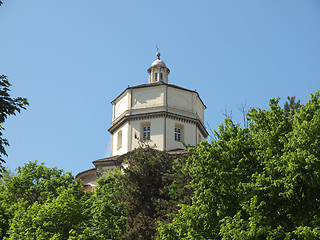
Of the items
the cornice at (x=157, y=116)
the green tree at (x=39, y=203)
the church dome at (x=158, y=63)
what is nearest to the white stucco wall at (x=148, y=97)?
the cornice at (x=157, y=116)

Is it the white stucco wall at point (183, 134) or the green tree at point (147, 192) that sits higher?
the white stucco wall at point (183, 134)

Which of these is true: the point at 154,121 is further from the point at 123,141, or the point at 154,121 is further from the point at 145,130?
the point at 123,141

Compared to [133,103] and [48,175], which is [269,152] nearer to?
[48,175]

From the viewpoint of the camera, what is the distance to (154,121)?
47531 mm

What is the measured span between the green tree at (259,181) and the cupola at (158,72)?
32114mm

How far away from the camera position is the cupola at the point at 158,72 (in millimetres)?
54656

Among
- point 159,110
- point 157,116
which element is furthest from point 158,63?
point 157,116

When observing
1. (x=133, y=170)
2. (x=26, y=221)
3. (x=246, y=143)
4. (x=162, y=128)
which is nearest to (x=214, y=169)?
(x=246, y=143)

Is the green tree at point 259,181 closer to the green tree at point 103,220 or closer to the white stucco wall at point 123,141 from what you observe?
the green tree at point 103,220

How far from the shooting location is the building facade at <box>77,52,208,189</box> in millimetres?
46844

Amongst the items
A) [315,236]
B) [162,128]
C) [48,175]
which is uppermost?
[162,128]

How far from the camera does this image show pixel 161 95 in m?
48.6

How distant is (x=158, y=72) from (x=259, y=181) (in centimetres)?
3664

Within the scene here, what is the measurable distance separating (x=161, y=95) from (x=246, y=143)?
27.5 metres
